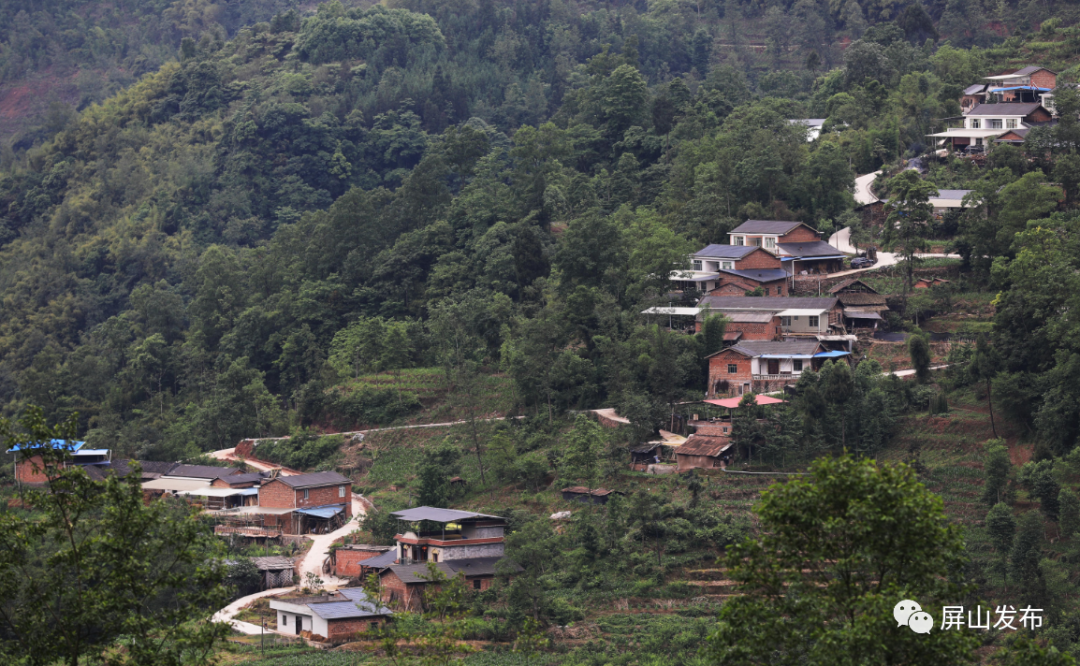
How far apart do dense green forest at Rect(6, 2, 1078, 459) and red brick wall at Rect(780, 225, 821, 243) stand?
2976mm

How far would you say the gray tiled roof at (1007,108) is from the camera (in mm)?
49312

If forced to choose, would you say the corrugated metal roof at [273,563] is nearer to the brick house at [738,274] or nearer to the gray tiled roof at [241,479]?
the gray tiled roof at [241,479]

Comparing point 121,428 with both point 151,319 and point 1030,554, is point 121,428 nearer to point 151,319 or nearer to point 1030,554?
point 151,319

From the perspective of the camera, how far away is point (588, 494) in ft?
117

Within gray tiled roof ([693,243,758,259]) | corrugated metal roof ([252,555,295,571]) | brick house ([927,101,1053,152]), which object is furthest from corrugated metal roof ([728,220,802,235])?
corrugated metal roof ([252,555,295,571])

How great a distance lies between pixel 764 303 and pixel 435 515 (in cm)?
1407

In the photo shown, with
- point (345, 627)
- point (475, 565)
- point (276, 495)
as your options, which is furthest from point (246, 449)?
point (345, 627)

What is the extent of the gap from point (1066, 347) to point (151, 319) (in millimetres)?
42462

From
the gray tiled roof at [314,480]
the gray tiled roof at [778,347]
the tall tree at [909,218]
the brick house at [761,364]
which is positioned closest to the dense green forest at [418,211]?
the brick house at [761,364]

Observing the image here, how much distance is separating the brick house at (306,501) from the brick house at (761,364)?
13.0m

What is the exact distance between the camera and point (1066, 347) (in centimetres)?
3209

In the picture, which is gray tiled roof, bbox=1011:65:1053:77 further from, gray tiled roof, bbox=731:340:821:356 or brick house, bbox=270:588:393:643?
brick house, bbox=270:588:393:643

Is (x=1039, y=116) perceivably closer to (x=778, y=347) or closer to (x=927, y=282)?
(x=927, y=282)

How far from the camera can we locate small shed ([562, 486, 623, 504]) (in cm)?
3531
